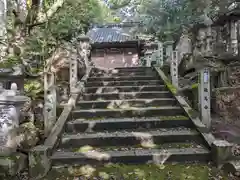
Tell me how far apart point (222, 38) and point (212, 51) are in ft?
2.53

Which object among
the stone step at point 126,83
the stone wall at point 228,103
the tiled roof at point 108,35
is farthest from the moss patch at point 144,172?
the tiled roof at point 108,35

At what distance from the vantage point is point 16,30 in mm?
7273

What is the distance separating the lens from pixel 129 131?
4176mm

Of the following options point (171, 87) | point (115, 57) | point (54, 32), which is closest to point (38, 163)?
point (171, 87)

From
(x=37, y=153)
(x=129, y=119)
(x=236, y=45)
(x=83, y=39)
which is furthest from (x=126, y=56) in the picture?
(x=37, y=153)

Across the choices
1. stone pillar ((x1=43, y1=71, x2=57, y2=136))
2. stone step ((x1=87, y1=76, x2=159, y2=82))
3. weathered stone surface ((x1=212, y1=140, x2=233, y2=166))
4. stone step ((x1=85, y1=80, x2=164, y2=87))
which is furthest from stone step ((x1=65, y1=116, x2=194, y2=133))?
stone step ((x1=87, y1=76, x2=159, y2=82))

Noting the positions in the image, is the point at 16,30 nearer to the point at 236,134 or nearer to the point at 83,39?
the point at 83,39

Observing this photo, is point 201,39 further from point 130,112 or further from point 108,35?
point 108,35

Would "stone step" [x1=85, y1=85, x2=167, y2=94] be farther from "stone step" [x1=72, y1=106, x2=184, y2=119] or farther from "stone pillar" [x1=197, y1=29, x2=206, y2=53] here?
"stone pillar" [x1=197, y1=29, x2=206, y2=53]

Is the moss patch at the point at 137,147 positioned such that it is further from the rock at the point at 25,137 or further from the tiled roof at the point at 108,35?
the tiled roof at the point at 108,35

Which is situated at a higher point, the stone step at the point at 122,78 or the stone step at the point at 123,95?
the stone step at the point at 122,78

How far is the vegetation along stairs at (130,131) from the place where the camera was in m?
3.44

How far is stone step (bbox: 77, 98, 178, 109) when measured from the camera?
16.9 feet

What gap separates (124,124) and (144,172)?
127 cm
